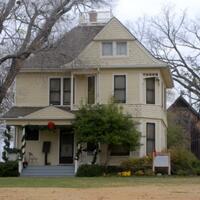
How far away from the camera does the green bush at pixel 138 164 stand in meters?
34.9

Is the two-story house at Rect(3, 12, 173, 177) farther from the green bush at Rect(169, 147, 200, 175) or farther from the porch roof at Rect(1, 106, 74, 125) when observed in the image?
the green bush at Rect(169, 147, 200, 175)

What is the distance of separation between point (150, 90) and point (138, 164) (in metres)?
5.43

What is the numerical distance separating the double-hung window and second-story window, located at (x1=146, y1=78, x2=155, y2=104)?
1.55 m

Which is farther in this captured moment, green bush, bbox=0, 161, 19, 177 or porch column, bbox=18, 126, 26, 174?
porch column, bbox=18, 126, 26, 174

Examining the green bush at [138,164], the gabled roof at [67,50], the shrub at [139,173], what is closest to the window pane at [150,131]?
the green bush at [138,164]

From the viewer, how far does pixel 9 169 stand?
35.5m

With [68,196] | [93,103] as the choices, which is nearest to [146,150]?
→ [93,103]

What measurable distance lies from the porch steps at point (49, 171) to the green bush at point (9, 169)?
54 cm

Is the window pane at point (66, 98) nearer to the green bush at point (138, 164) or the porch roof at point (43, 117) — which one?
the porch roof at point (43, 117)

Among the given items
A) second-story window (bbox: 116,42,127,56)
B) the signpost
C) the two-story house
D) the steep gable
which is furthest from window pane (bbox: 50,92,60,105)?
the signpost

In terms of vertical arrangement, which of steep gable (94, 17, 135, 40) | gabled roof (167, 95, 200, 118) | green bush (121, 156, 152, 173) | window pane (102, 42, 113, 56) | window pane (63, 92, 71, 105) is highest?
steep gable (94, 17, 135, 40)

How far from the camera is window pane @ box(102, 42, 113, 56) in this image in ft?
125

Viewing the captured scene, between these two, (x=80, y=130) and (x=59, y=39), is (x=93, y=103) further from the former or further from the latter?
(x=59, y=39)

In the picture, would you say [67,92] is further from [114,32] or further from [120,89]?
[114,32]
